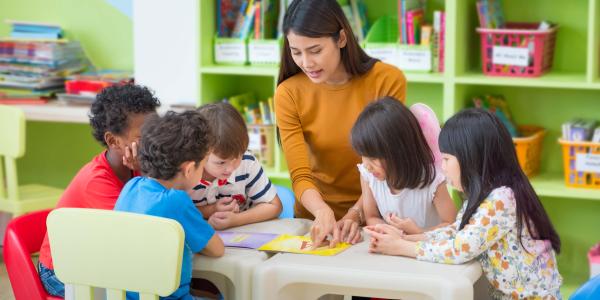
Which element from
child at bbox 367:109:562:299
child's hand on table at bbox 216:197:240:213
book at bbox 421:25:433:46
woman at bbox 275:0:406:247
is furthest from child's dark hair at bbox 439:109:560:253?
book at bbox 421:25:433:46

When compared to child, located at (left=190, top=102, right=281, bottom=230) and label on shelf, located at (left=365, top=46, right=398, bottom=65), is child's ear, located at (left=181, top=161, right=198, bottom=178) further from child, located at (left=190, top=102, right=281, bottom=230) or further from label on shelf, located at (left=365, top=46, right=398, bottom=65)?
label on shelf, located at (left=365, top=46, right=398, bottom=65)

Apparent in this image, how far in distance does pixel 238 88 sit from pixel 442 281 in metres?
2.34

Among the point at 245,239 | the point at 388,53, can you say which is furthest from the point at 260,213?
the point at 388,53

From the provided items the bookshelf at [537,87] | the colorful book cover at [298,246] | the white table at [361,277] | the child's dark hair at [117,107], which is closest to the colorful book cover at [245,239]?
the colorful book cover at [298,246]

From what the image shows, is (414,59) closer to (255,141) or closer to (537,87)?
(537,87)

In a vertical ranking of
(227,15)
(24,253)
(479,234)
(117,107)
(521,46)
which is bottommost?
(24,253)

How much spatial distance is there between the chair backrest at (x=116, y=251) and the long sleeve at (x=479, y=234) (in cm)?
55

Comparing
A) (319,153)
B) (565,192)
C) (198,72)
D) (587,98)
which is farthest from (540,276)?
(198,72)

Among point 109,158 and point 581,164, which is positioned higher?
point 109,158

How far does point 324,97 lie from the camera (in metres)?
2.41

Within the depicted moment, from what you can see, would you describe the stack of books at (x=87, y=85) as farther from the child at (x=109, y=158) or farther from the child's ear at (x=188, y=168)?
the child's ear at (x=188, y=168)

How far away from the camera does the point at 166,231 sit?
1764 millimetres

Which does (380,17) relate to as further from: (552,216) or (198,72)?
(552,216)

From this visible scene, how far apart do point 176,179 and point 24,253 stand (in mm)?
478
